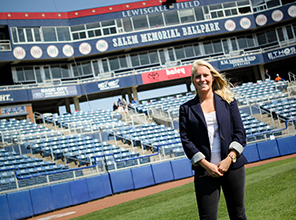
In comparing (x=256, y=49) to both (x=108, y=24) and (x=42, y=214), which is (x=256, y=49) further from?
(x=42, y=214)

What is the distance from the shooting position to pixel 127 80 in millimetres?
32344

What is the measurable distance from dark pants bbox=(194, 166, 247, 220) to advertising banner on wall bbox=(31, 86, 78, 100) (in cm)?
2827

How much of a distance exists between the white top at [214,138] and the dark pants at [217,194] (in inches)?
6.3

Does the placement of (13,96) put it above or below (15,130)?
above

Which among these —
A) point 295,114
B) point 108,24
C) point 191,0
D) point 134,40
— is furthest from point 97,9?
point 295,114

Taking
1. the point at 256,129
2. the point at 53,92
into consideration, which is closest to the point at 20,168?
the point at 256,129

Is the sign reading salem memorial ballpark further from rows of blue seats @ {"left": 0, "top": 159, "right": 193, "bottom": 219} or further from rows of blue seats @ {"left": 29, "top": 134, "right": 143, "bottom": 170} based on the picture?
rows of blue seats @ {"left": 0, "top": 159, "right": 193, "bottom": 219}

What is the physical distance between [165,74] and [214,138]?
3014 cm

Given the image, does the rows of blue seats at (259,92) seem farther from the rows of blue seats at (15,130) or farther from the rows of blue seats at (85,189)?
the rows of blue seats at (15,130)

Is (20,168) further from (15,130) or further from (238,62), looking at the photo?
(238,62)

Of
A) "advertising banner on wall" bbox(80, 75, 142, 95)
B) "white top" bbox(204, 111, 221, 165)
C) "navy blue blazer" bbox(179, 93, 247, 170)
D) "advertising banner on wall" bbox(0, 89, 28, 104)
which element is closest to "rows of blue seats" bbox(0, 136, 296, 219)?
"navy blue blazer" bbox(179, 93, 247, 170)

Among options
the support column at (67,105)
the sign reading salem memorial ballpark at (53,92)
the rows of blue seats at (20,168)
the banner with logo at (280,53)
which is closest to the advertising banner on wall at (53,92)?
the sign reading salem memorial ballpark at (53,92)

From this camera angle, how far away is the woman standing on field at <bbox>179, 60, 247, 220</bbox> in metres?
2.91

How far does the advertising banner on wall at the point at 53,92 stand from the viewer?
29.3 meters
